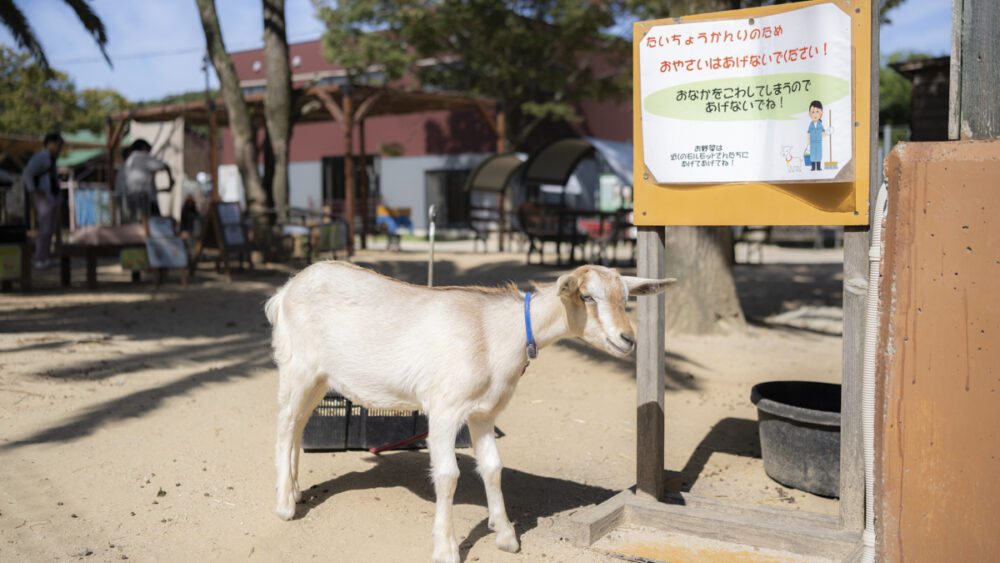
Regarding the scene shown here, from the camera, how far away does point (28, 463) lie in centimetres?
470

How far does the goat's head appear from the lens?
11.8ft

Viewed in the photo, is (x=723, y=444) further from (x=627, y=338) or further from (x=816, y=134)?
(x=627, y=338)

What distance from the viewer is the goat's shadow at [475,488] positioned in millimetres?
4547

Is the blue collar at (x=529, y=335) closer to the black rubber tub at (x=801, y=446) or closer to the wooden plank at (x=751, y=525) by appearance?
the wooden plank at (x=751, y=525)

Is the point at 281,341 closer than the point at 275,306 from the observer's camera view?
Yes

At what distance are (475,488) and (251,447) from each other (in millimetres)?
1554

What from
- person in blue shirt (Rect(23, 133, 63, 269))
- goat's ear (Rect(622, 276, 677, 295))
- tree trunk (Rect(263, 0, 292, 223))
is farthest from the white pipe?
tree trunk (Rect(263, 0, 292, 223))

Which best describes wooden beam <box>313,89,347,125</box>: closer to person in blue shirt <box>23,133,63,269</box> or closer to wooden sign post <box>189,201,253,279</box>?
wooden sign post <box>189,201,253,279</box>

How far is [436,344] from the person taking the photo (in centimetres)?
388

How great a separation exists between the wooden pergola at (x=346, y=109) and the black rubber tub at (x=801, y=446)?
41.9 feet

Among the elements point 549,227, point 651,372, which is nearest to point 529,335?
point 651,372

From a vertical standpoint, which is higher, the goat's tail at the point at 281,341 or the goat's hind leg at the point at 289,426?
the goat's tail at the point at 281,341

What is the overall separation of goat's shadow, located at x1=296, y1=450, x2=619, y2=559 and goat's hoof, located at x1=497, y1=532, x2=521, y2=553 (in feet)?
0.80

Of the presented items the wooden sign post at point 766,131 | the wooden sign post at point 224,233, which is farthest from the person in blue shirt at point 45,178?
the wooden sign post at point 766,131
